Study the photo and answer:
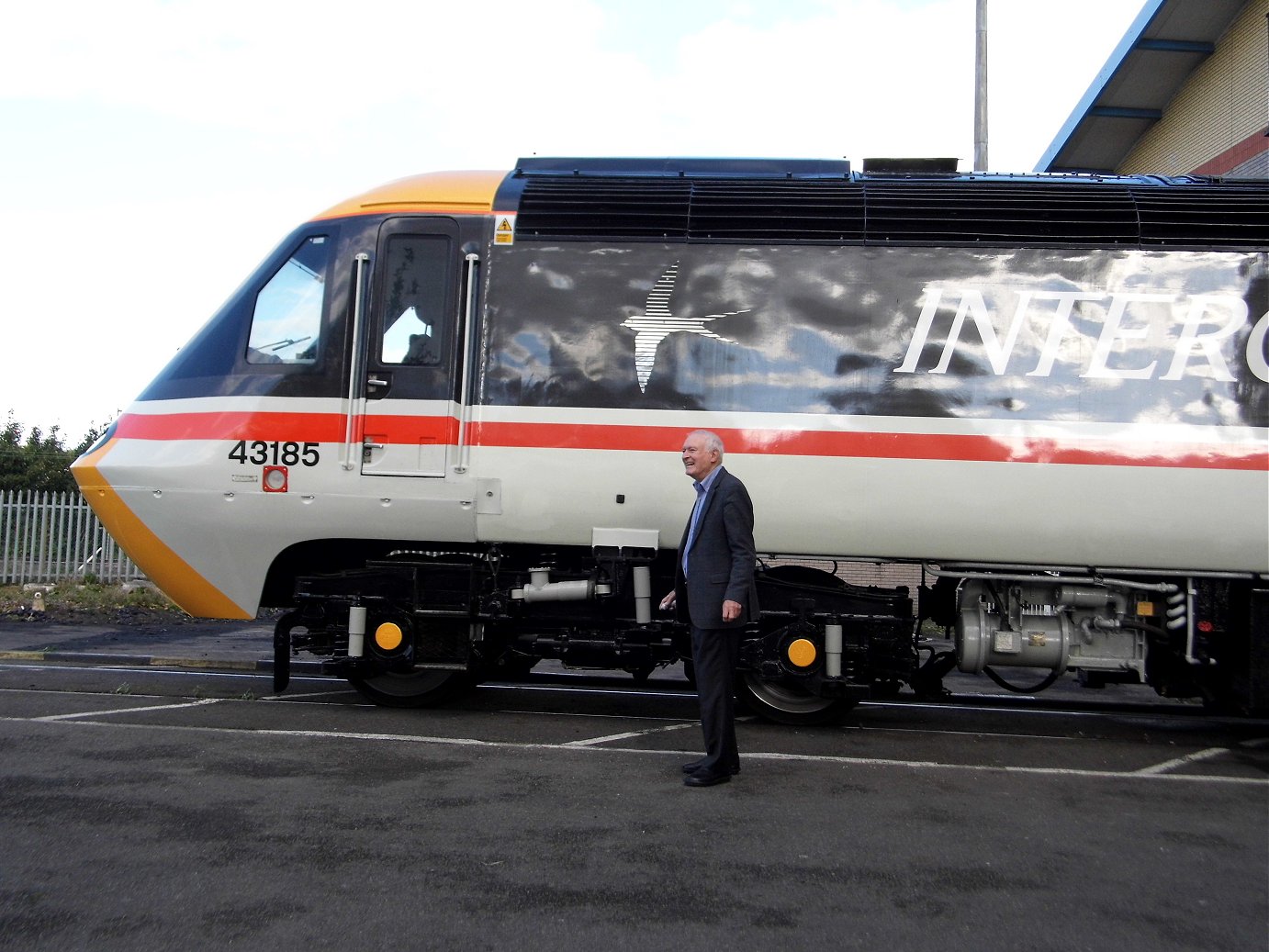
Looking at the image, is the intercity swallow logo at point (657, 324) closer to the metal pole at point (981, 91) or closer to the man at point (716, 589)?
the man at point (716, 589)

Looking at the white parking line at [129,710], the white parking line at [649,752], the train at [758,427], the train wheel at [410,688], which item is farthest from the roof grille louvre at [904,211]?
the white parking line at [129,710]

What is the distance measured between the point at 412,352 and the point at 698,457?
244 centimetres

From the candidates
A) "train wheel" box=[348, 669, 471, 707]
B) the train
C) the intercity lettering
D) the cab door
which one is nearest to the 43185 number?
the train

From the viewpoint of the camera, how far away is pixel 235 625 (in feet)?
47.6

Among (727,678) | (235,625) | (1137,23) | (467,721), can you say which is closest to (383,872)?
(727,678)

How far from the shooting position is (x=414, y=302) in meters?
7.25

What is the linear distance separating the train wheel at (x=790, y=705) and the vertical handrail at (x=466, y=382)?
8.07 feet

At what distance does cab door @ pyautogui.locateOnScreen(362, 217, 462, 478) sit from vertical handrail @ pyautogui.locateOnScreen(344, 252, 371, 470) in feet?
0.21

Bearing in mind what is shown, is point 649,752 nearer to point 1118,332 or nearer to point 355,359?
point 355,359

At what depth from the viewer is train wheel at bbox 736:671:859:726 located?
7.32 metres

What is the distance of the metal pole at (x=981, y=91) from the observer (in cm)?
1359

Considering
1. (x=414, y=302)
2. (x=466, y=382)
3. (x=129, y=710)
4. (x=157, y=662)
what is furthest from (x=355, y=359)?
(x=157, y=662)

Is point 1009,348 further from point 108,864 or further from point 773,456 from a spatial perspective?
point 108,864

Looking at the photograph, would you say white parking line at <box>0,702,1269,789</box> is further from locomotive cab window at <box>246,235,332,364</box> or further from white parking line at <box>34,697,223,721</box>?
locomotive cab window at <box>246,235,332,364</box>
